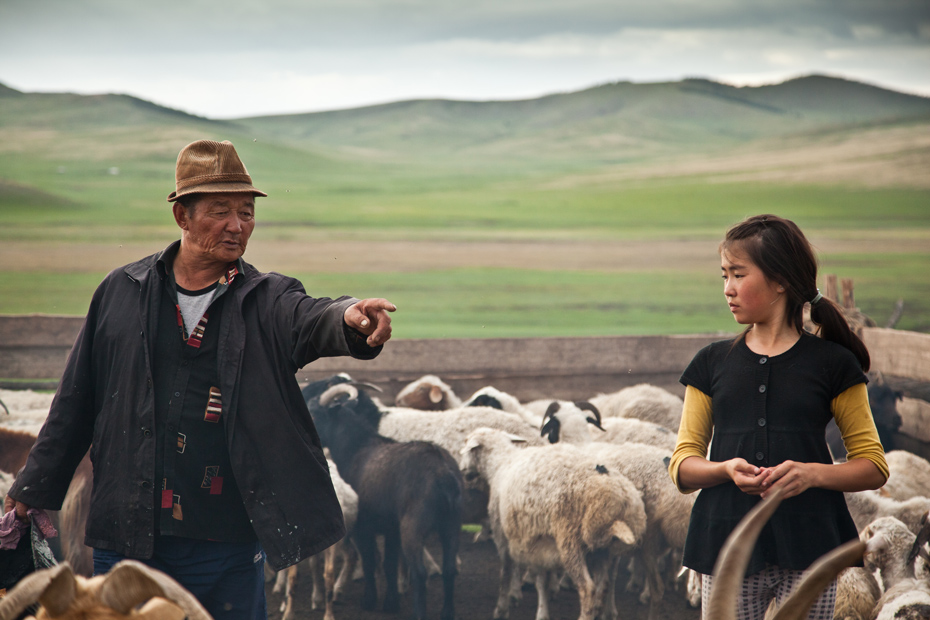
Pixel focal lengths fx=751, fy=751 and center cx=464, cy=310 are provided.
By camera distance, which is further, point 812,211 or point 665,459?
point 812,211

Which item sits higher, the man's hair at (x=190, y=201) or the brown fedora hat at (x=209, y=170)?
the brown fedora hat at (x=209, y=170)

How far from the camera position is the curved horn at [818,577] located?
4.21 ft

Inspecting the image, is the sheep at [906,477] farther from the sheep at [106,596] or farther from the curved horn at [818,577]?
the sheep at [106,596]

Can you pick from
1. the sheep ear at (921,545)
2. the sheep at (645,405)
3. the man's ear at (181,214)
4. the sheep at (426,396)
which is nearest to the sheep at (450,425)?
the sheep at (426,396)

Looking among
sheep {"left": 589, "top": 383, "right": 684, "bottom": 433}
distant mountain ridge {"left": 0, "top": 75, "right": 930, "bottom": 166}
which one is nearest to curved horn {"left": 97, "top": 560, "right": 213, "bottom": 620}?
sheep {"left": 589, "top": 383, "right": 684, "bottom": 433}

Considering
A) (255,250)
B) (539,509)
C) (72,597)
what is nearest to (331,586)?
(539,509)

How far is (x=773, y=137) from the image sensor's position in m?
31.9

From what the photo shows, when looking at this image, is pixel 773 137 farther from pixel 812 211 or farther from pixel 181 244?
pixel 181 244

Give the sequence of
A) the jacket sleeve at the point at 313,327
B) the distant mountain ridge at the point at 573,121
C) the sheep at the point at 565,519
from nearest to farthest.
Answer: the jacket sleeve at the point at 313,327 < the sheep at the point at 565,519 < the distant mountain ridge at the point at 573,121

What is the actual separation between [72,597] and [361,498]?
12.2 ft

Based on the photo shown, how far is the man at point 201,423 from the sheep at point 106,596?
0.85 m

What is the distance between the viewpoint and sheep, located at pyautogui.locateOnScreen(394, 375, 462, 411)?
6.52m

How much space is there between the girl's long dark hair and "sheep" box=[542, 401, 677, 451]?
3.31m

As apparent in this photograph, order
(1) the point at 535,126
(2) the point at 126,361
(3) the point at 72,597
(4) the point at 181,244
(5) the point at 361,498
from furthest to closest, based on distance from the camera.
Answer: (1) the point at 535,126 → (5) the point at 361,498 → (4) the point at 181,244 → (2) the point at 126,361 → (3) the point at 72,597
